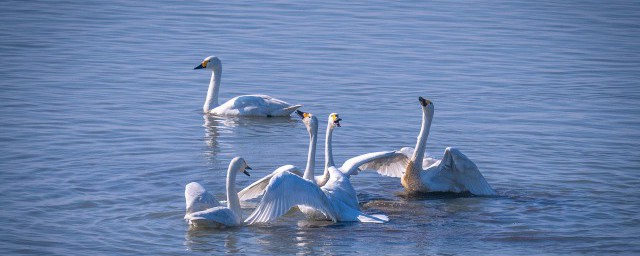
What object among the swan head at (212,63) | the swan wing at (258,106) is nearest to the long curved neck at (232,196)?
the swan wing at (258,106)

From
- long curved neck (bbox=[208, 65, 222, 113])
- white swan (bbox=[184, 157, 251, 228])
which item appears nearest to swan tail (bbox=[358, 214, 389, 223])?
white swan (bbox=[184, 157, 251, 228])

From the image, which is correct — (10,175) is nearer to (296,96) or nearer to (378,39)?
(296,96)

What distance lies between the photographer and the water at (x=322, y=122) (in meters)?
10.8

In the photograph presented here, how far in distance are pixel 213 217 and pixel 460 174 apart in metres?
3.24

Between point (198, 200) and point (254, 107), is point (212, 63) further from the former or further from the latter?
point (198, 200)

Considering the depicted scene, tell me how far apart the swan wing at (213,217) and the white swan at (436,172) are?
2.40 metres

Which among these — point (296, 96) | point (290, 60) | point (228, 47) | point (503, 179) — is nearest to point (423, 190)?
point (503, 179)

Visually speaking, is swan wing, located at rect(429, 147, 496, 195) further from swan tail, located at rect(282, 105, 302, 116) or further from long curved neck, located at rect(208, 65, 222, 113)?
long curved neck, located at rect(208, 65, 222, 113)

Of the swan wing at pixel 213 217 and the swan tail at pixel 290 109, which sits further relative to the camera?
the swan tail at pixel 290 109

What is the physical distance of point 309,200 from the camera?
10867mm

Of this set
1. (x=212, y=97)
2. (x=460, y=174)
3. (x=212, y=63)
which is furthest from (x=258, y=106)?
(x=460, y=174)

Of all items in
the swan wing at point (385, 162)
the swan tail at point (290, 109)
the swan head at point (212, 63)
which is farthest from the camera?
the swan head at point (212, 63)

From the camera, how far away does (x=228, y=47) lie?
23.3 m

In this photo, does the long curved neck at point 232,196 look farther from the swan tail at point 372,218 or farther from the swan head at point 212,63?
the swan head at point 212,63
